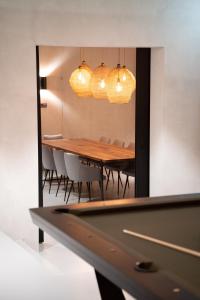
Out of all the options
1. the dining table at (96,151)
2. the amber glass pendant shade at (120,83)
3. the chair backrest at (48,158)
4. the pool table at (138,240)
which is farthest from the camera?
the chair backrest at (48,158)

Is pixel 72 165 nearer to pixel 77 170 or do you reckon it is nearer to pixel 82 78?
pixel 77 170

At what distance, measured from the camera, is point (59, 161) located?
8219mm

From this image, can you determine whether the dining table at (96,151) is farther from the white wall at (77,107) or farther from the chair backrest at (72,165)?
the white wall at (77,107)

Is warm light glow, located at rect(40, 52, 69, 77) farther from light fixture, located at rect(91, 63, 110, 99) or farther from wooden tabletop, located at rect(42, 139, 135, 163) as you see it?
light fixture, located at rect(91, 63, 110, 99)

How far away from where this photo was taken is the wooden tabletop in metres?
7.57

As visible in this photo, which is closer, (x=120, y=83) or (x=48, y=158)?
(x=120, y=83)

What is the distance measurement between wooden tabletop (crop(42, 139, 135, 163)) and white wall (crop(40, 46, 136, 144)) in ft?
Answer: 5.09

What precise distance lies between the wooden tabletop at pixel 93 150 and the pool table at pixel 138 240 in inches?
166

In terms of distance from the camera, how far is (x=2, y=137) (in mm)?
5477

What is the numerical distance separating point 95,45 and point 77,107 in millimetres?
5468

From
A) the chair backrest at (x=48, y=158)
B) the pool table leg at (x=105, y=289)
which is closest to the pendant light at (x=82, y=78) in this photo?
the chair backrest at (x=48, y=158)

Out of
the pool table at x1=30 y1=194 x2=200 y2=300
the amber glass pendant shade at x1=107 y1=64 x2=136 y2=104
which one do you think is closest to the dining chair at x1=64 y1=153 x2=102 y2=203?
the amber glass pendant shade at x1=107 y1=64 x2=136 y2=104

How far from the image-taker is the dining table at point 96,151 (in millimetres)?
7516

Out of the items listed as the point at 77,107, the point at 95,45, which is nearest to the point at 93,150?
the point at 95,45
